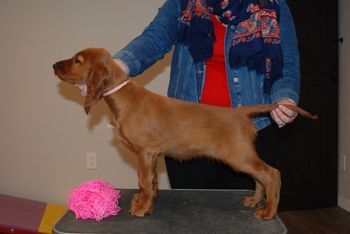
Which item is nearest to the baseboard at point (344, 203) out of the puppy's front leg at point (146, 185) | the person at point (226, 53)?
the person at point (226, 53)

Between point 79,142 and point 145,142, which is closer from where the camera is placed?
point 145,142

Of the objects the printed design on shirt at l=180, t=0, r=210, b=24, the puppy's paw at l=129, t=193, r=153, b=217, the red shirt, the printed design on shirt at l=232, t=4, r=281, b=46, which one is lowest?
the puppy's paw at l=129, t=193, r=153, b=217

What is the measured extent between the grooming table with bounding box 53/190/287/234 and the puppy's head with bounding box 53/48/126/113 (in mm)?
445

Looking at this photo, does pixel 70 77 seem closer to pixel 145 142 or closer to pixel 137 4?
pixel 145 142

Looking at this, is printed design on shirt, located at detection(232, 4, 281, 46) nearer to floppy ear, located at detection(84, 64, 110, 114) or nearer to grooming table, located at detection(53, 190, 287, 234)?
floppy ear, located at detection(84, 64, 110, 114)

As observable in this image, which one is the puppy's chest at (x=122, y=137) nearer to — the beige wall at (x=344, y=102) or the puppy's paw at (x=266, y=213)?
the puppy's paw at (x=266, y=213)

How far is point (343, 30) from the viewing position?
411 centimetres

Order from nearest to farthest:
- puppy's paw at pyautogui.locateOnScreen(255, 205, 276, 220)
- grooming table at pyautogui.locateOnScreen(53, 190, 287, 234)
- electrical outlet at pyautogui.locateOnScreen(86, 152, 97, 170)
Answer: grooming table at pyautogui.locateOnScreen(53, 190, 287, 234) < puppy's paw at pyautogui.locateOnScreen(255, 205, 276, 220) < electrical outlet at pyautogui.locateOnScreen(86, 152, 97, 170)

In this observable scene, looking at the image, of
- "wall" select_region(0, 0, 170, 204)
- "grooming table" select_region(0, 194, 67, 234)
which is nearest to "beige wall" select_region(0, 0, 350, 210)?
"wall" select_region(0, 0, 170, 204)

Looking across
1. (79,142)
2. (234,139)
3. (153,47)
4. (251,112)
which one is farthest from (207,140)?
(79,142)

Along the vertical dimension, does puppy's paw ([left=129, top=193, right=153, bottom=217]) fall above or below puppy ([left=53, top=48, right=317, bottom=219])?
below

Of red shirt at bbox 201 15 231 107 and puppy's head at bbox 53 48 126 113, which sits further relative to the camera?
red shirt at bbox 201 15 231 107

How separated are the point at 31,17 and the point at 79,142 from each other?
1218mm

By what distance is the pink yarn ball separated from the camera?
155cm
